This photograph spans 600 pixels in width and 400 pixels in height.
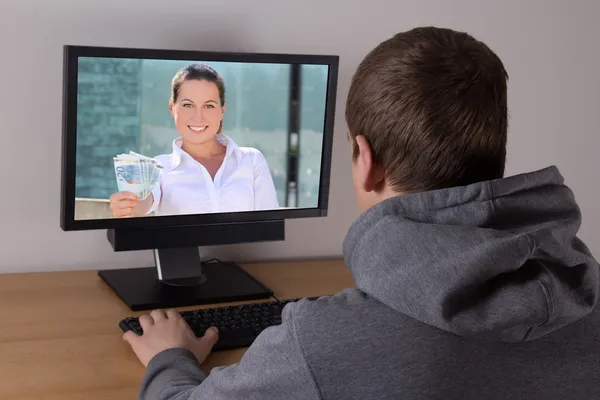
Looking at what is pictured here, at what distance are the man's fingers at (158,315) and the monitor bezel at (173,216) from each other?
0.79 ft

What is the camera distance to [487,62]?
1.02m

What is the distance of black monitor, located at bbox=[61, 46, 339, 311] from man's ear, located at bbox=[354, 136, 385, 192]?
68 cm

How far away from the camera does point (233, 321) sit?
1.53m

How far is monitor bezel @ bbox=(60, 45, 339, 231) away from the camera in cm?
155

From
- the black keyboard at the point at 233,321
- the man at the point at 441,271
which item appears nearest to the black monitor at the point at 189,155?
the black keyboard at the point at 233,321

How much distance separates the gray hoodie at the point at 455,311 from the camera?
899 millimetres

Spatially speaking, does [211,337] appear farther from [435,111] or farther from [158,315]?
[435,111]

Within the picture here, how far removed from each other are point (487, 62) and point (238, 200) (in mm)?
853

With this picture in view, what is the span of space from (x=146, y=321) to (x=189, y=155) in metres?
0.38

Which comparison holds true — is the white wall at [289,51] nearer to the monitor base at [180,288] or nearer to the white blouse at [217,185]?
the monitor base at [180,288]

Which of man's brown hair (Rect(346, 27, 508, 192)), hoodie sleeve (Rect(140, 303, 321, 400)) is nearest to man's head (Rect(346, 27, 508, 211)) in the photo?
man's brown hair (Rect(346, 27, 508, 192))

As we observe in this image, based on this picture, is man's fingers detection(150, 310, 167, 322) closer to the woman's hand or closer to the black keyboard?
the black keyboard

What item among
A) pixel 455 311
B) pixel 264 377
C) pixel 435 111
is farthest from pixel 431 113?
pixel 264 377

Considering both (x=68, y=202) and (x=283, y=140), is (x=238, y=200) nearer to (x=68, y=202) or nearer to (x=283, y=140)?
(x=283, y=140)
